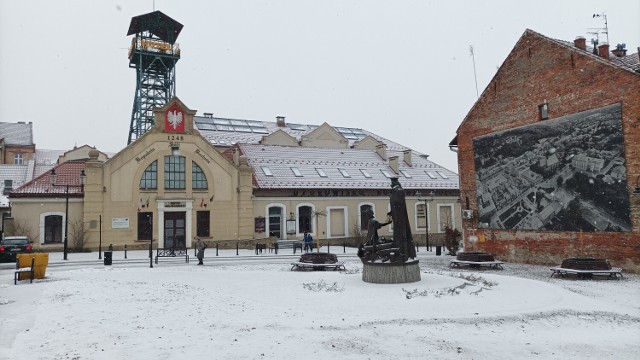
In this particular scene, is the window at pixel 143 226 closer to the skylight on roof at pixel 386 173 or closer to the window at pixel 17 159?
the skylight on roof at pixel 386 173

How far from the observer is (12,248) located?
25797mm

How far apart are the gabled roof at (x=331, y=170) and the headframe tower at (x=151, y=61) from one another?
11.6 meters

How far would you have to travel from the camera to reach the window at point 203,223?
116 ft

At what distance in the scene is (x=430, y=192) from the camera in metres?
43.2

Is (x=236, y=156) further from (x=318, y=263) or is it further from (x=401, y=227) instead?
(x=401, y=227)

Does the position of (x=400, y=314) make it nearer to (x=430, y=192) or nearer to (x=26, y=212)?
(x=26, y=212)

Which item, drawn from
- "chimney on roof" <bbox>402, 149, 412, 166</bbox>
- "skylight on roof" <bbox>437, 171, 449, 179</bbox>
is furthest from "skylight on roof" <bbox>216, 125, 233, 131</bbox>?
"skylight on roof" <bbox>437, 171, 449, 179</bbox>

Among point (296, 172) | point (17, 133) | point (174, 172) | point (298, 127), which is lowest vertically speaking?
point (174, 172)

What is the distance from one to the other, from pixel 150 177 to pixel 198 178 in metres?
3.42

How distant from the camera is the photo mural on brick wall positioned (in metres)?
20.3

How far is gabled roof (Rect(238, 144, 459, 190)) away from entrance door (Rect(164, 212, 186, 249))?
20.7 feet

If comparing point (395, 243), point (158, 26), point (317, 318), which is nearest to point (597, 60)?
point (395, 243)

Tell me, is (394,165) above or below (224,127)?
below

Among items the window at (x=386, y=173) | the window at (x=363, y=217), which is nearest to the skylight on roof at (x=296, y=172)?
the window at (x=363, y=217)
